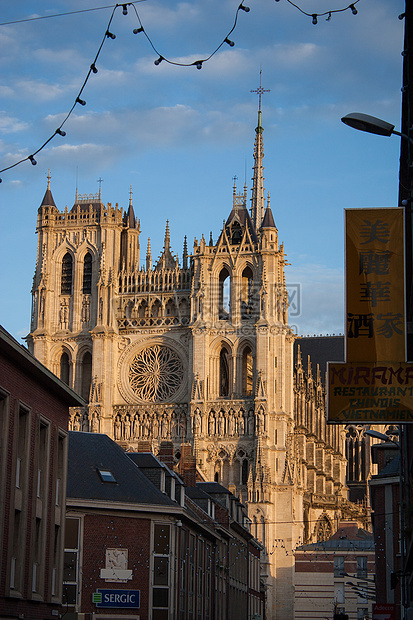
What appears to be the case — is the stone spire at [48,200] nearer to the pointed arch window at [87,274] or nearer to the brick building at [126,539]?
the pointed arch window at [87,274]

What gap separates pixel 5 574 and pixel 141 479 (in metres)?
12.2

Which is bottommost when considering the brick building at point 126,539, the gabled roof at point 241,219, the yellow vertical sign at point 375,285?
the brick building at point 126,539

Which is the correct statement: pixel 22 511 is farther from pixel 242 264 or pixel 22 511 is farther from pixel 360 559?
pixel 242 264

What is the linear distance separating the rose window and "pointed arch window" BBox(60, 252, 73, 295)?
714 centimetres

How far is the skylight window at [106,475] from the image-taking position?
3345cm

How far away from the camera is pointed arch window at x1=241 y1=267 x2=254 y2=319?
74438 millimetres

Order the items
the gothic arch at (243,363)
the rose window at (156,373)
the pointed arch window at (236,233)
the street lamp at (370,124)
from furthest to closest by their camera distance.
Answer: the pointed arch window at (236,233) → the rose window at (156,373) → the gothic arch at (243,363) → the street lamp at (370,124)

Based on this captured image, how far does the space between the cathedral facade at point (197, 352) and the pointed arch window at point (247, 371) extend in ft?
0.31

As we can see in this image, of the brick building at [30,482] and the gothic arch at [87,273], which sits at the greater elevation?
the gothic arch at [87,273]

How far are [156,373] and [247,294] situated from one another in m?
7.86

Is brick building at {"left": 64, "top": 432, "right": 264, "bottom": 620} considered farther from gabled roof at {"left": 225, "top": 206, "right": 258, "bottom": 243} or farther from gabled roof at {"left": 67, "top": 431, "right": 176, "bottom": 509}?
gabled roof at {"left": 225, "top": 206, "right": 258, "bottom": 243}

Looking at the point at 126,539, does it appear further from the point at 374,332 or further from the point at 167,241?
the point at 167,241

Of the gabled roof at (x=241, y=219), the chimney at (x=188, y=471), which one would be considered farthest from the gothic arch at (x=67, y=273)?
the chimney at (x=188, y=471)

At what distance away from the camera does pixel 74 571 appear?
31578 mm
